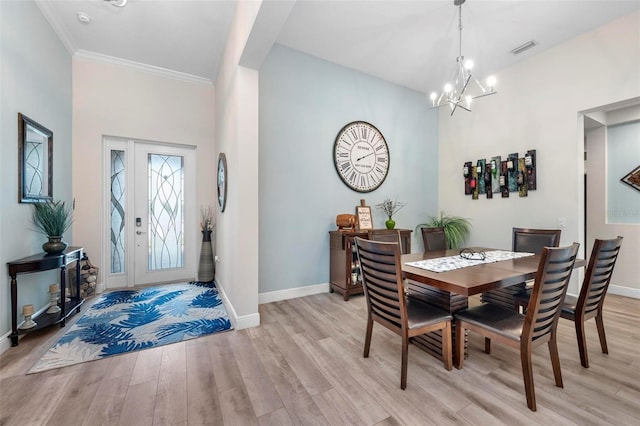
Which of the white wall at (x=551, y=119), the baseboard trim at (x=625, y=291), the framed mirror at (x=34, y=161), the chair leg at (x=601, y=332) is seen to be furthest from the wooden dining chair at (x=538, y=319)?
the framed mirror at (x=34, y=161)

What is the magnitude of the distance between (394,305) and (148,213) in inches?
153

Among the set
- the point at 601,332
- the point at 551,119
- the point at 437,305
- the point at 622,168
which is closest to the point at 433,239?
the point at 437,305

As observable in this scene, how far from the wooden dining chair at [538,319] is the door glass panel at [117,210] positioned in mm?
4448

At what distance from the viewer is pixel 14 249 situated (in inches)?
93.2

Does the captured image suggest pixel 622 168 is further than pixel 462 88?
No

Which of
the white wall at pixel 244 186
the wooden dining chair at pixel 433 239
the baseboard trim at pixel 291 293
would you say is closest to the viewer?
the white wall at pixel 244 186

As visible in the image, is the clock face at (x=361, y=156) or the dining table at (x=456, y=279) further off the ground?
the clock face at (x=361, y=156)

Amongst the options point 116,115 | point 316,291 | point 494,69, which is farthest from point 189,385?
point 494,69

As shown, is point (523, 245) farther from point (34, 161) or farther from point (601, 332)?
point (34, 161)

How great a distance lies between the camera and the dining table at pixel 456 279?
1604 mm

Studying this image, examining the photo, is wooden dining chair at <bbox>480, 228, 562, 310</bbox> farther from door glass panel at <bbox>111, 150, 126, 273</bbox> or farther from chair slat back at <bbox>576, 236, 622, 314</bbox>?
door glass panel at <bbox>111, 150, 126, 273</bbox>

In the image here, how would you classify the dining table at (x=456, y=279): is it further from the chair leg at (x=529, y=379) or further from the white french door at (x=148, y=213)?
the white french door at (x=148, y=213)

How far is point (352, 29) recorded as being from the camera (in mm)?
3184

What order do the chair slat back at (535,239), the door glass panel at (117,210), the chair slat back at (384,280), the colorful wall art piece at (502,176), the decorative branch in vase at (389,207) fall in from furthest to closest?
1. the decorative branch in vase at (389,207)
2. the door glass panel at (117,210)
3. the colorful wall art piece at (502,176)
4. the chair slat back at (535,239)
5. the chair slat back at (384,280)
